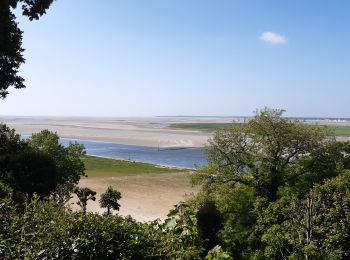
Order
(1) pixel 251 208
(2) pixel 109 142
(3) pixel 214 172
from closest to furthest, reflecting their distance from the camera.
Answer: (1) pixel 251 208, (3) pixel 214 172, (2) pixel 109 142

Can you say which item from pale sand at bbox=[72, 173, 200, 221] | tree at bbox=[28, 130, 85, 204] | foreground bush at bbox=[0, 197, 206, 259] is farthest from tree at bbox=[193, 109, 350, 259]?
foreground bush at bbox=[0, 197, 206, 259]

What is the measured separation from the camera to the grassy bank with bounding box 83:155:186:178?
66312 mm

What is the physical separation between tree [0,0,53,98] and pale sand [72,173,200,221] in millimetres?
20276

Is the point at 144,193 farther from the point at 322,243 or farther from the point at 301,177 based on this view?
the point at 322,243

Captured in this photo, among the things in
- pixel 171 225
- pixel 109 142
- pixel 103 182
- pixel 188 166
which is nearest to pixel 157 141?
pixel 109 142

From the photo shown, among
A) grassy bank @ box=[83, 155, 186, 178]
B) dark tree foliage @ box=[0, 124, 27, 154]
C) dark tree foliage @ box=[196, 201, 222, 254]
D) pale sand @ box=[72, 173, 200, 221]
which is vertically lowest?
pale sand @ box=[72, 173, 200, 221]

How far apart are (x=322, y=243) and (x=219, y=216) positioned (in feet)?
22.9

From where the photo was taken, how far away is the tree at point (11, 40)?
59.2 feet

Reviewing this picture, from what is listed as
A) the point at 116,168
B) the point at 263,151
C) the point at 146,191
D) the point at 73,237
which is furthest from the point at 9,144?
the point at 116,168

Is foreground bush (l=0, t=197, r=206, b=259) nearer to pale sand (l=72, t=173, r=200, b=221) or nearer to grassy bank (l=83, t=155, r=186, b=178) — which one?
pale sand (l=72, t=173, r=200, b=221)

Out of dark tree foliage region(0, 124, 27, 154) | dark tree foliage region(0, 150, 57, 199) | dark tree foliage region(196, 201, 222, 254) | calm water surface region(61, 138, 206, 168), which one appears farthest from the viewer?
calm water surface region(61, 138, 206, 168)

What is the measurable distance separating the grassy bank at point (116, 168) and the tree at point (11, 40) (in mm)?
44569

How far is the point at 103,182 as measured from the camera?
58906 mm

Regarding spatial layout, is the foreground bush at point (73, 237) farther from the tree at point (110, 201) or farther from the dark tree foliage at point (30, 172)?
the tree at point (110, 201)
